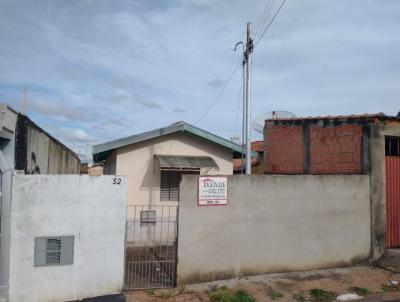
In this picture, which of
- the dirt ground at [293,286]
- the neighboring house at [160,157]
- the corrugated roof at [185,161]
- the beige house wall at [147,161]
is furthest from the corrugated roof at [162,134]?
the dirt ground at [293,286]

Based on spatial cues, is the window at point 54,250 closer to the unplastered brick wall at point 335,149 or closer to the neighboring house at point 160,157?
the neighboring house at point 160,157

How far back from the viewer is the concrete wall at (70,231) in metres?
6.66

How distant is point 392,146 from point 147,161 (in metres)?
6.83

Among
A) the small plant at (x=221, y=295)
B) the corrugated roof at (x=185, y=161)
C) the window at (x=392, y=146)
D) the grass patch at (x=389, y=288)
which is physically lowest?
the grass patch at (x=389, y=288)

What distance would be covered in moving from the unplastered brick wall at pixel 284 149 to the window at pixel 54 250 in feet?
25.0

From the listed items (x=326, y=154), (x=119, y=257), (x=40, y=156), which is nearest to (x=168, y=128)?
(x=40, y=156)

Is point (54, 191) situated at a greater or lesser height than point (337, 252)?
greater

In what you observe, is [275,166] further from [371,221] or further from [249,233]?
[249,233]

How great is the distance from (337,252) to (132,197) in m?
5.88

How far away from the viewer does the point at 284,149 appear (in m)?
Result: 13.0

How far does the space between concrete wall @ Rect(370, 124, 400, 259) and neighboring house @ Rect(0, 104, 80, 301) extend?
7.97m

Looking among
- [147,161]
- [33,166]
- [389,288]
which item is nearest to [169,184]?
[147,161]

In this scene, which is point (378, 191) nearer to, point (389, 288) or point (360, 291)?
point (389, 288)

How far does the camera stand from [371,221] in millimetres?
9938
